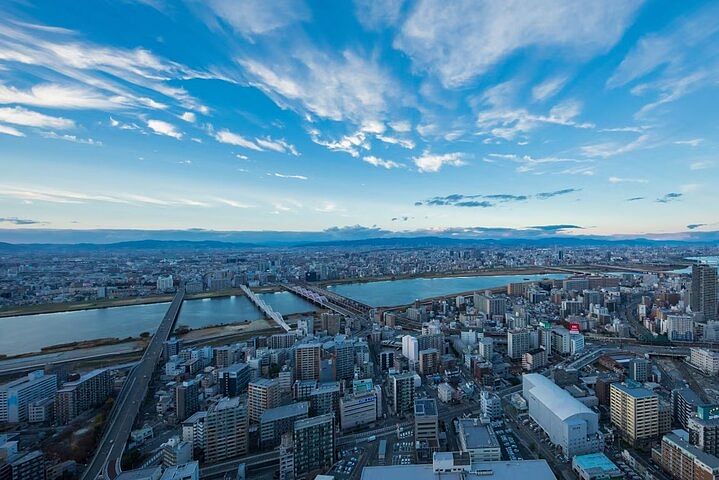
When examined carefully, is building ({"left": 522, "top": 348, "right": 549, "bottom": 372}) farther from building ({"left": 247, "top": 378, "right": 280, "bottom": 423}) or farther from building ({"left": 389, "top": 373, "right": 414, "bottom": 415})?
building ({"left": 247, "top": 378, "right": 280, "bottom": 423})

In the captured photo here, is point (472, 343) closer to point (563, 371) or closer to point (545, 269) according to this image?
point (563, 371)

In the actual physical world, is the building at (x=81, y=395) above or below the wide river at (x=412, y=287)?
above

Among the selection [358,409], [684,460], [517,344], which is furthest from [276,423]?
[517,344]

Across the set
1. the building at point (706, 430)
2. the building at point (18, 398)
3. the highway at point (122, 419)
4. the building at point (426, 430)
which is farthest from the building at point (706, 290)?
the building at point (18, 398)

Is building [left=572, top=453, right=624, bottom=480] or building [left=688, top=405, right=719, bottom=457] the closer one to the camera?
building [left=572, top=453, right=624, bottom=480]

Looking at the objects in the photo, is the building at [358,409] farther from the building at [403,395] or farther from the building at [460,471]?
the building at [460,471]

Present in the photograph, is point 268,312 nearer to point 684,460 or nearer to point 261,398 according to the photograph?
point 261,398

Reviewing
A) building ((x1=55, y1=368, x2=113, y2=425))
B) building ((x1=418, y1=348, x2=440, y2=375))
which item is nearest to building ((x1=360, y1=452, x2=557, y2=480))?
building ((x1=418, y1=348, x2=440, y2=375))
